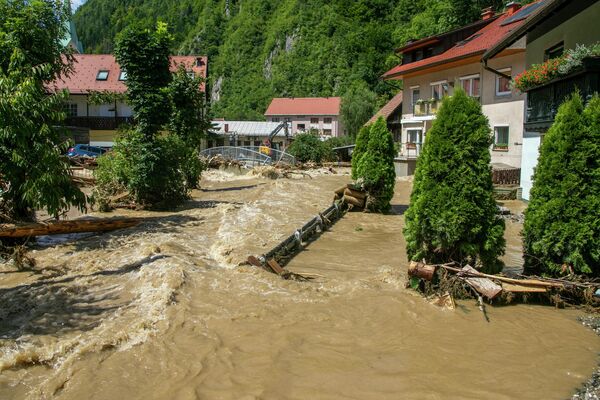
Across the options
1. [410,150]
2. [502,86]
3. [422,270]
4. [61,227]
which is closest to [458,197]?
[422,270]

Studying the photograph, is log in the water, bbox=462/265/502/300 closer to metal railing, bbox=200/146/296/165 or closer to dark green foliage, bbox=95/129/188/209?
dark green foliage, bbox=95/129/188/209

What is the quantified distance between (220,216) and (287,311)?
28.1 ft

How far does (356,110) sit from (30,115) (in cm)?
5129

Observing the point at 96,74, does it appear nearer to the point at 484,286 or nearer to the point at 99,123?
the point at 99,123

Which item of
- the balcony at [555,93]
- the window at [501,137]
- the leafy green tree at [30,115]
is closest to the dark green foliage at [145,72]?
the leafy green tree at [30,115]

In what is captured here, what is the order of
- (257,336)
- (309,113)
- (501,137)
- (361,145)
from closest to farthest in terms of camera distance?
(257,336) < (361,145) < (501,137) < (309,113)

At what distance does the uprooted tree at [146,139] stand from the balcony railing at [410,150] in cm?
1994

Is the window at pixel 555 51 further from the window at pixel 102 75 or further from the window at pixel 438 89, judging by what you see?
the window at pixel 102 75

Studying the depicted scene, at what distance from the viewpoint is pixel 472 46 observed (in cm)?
2931

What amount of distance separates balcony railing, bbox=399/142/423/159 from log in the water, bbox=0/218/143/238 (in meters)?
24.3

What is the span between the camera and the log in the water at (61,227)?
10.2 m

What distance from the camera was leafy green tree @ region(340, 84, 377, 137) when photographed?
194 ft

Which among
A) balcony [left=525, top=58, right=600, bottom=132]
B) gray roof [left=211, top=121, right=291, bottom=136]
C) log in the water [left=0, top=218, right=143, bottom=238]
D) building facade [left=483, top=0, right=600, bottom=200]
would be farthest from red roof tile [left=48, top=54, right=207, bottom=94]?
log in the water [left=0, top=218, right=143, bottom=238]

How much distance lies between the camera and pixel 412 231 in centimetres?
765
